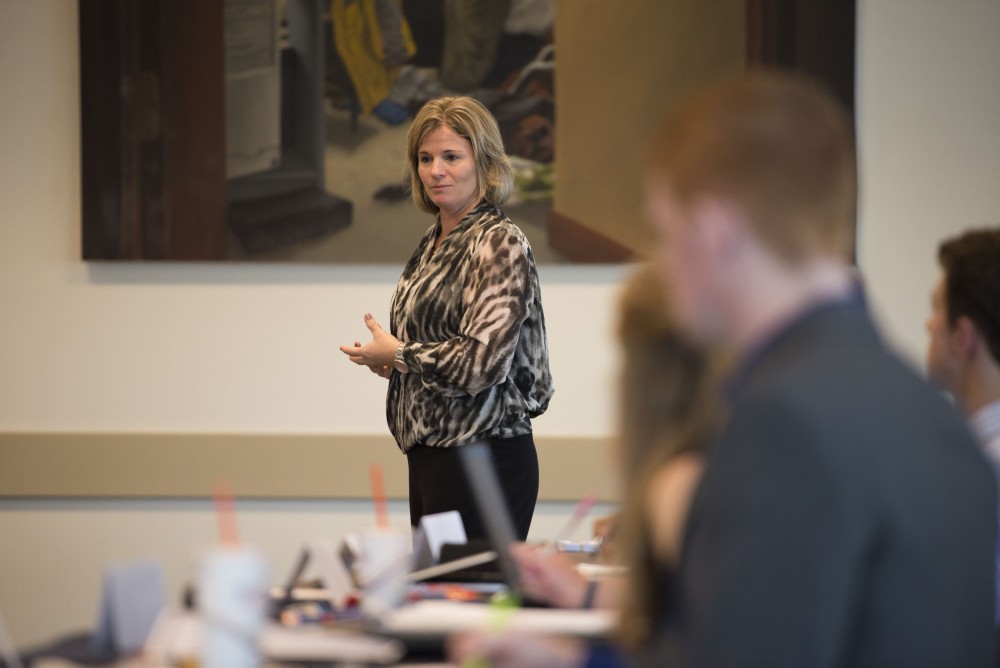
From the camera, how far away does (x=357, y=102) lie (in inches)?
157

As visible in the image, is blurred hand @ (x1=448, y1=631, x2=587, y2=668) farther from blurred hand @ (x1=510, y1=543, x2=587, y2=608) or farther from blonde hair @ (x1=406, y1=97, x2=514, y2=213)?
blonde hair @ (x1=406, y1=97, x2=514, y2=213)

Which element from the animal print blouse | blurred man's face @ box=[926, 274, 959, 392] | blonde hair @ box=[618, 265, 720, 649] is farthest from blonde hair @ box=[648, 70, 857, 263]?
the animal print blouse

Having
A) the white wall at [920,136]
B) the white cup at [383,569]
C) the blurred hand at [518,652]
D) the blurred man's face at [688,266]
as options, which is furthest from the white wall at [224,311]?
the blurred man's face at [688,266]

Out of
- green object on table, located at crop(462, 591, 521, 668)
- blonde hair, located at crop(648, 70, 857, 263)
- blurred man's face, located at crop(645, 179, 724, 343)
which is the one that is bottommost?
green object on table, located at crop(462, 591, 521, 668)

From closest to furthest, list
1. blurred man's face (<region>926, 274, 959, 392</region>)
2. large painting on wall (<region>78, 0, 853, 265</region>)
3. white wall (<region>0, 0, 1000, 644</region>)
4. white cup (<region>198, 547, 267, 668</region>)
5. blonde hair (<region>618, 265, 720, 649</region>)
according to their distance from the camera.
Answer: blonde hair (<region>618, 265, 720, 649</region>)
white cup (<region>198, 547, 267, 668</region>)
blurred man's face (<region>926, 274, 959, 392</region>)
large painting on wall (<region>78, 0, 853, 265</region>)
white wall (<region>0, 0, 1000, 644</region>)

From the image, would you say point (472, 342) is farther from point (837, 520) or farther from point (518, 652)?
point (837, 520)

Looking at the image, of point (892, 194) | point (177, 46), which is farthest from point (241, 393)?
point (892, 194)

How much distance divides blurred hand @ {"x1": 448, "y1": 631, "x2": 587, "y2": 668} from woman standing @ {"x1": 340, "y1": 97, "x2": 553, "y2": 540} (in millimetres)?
1295

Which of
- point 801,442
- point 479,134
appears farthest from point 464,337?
point 801,442

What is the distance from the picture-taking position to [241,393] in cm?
410

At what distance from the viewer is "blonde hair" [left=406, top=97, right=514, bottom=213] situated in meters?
2.72

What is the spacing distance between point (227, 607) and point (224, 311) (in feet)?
9.58

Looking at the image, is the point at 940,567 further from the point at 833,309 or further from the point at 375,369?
the point at 375,369

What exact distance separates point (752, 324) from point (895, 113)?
3.44 metres
